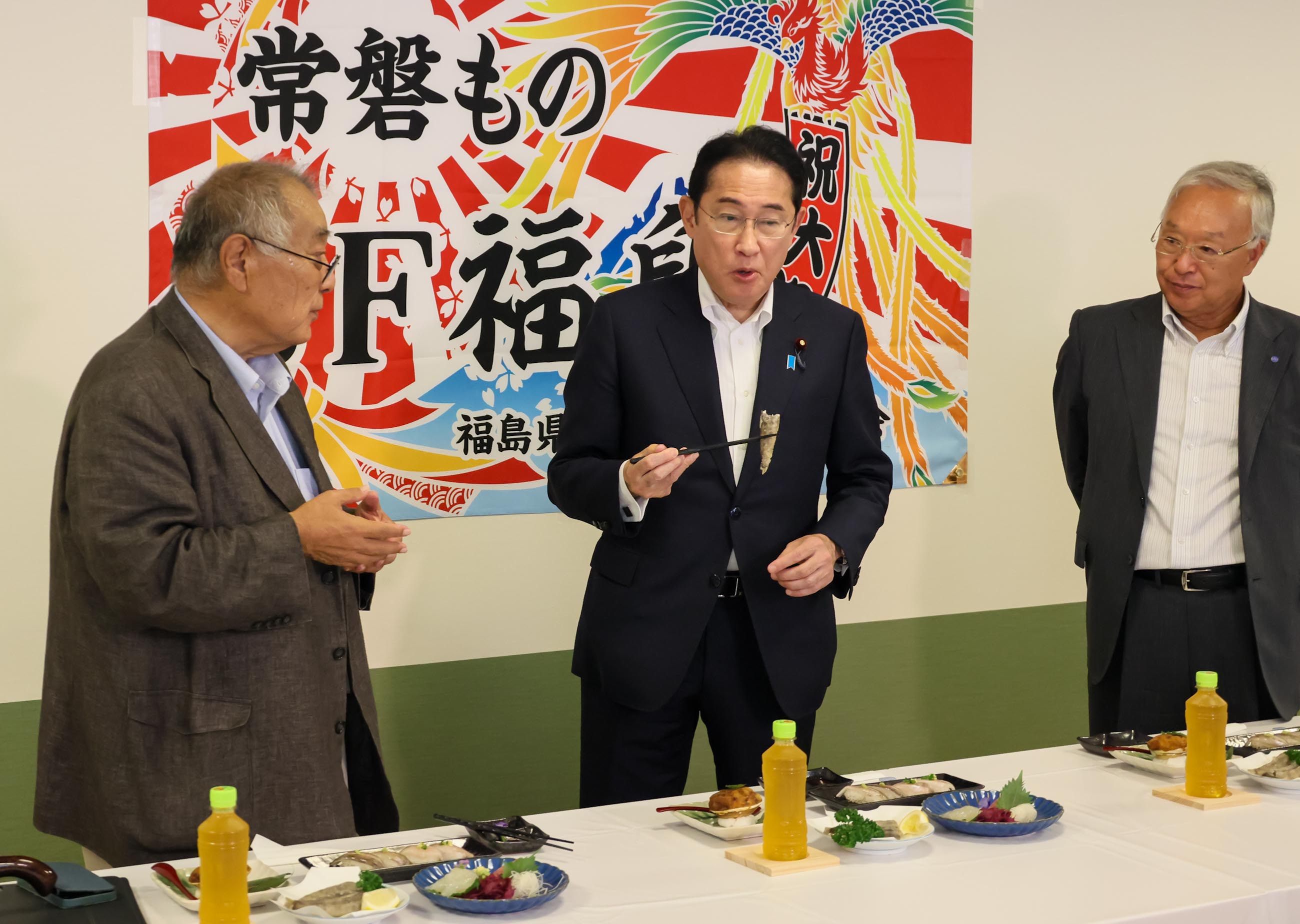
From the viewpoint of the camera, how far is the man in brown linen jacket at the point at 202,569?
2033mm

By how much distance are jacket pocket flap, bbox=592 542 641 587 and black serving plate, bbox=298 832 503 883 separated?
2.43 ft

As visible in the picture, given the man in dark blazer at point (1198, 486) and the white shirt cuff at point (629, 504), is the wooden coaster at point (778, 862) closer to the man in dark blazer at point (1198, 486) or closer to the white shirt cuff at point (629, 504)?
the white shirt cuff at point (629, 504)

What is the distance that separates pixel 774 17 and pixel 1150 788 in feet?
7.79

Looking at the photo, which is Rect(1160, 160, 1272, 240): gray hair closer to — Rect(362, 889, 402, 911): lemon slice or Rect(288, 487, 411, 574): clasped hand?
Rect(288, 487, 411, 574): clasped hand

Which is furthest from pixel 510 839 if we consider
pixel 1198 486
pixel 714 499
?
pixel 1198 486

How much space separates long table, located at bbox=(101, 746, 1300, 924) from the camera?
1.69 m

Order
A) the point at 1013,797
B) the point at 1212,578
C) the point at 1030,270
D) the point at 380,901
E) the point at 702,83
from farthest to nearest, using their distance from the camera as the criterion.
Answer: the point at 1030,270 → the point at 702,83 → the point at 1212,578 → the point at 1013,797 → the point at 380,901

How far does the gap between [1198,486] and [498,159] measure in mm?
1885

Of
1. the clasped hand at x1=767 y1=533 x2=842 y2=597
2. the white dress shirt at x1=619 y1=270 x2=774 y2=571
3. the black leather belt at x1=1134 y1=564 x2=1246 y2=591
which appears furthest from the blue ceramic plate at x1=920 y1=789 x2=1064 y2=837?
the black leather belt at x1=1134 y1=564 x2=1246 y2=591

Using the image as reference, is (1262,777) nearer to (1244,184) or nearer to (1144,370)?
(1144,370)

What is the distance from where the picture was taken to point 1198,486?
2.99m

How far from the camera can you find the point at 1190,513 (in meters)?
2.97

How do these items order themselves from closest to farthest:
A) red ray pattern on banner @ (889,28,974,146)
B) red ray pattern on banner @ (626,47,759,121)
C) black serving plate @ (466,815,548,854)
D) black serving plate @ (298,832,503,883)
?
1. black serving plate @ (298,832,503,883)
2. black serving plate @ (466,815,548,854)
3. red ray pattern on banner @ (626,47,759,121)
4. red ray pattern on banner @ (889,28,974,146)

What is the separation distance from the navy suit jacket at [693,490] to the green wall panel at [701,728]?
84cm
